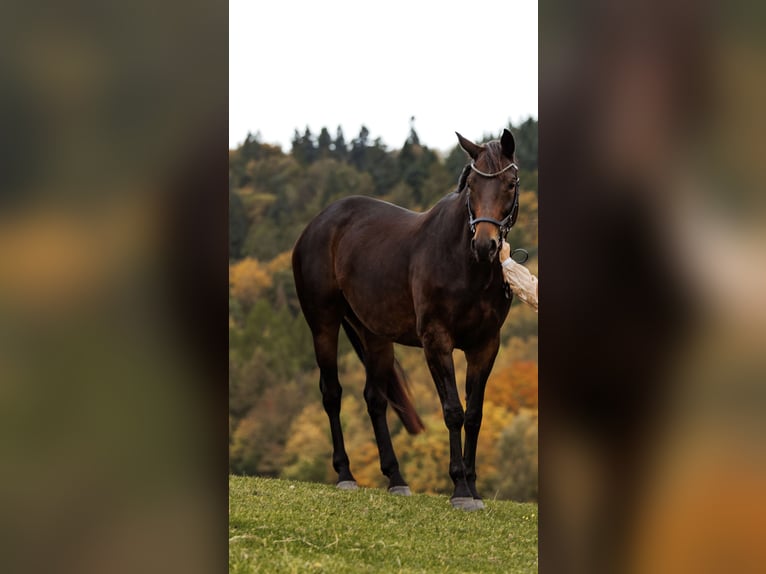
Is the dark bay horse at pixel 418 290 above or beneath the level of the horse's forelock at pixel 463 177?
beneath

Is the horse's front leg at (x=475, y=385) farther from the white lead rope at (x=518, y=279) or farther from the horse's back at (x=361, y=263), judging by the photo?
the horse's back at (x=361, y=263)

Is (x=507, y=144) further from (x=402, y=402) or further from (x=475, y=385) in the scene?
(x=402, y=402)

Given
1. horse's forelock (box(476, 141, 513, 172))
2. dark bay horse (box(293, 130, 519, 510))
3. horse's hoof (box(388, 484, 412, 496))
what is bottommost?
horse's hoof (box(388, 484, 412, 496))

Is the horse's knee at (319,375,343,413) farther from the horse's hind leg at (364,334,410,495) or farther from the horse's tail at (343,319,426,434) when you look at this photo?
the horse's tail at (343,319,426,434)

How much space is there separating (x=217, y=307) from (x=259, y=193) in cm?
2838

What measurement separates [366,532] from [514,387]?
20.3 meters

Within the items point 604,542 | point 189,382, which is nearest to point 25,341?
point 189,382

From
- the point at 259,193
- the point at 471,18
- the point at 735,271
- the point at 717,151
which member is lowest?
the point at 735,271

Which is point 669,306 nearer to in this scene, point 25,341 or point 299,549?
point 25,341

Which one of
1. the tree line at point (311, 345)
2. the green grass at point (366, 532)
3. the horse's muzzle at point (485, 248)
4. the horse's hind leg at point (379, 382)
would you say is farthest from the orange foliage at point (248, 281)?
the horse's muzzle at point (485, 248)

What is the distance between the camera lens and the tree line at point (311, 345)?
76.5 ft

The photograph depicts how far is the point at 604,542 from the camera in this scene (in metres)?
1.88

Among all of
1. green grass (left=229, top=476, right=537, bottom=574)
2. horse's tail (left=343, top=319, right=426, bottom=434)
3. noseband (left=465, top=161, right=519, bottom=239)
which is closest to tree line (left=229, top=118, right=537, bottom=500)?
horse's tail (left=343, top=319, right=426, bottom=434)

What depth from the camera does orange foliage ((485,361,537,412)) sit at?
79.5 ft
